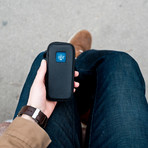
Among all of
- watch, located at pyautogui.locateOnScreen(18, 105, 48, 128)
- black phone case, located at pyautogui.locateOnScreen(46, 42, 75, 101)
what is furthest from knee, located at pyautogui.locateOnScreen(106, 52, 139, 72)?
watch, located at pyautogui.locateOnScreen(18, 105, 48, 128)

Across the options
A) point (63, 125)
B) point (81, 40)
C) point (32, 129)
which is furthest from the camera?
point (81, 40)

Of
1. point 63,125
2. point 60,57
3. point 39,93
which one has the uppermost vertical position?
point 60,57

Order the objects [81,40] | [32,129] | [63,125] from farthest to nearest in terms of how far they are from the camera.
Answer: [81,40] < [63,125] < [32,129]

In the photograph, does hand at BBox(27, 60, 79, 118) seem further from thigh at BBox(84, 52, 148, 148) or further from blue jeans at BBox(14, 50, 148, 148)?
thigh at BBox(84, 52, 148, 148)

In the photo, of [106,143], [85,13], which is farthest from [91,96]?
[85,13]

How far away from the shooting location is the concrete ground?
107cm

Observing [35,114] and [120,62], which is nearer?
[35,114]

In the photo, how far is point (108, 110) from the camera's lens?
0.62 m

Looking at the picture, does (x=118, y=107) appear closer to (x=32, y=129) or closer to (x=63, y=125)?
(x=63, y=125)

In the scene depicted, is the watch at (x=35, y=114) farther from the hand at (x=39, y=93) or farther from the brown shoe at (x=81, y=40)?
the brown shoe at (x=81, y=40)

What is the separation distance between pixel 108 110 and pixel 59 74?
0.74 ft

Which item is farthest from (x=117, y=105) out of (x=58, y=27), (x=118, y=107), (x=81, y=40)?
(x=58, y=27)

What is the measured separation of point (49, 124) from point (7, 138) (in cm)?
17

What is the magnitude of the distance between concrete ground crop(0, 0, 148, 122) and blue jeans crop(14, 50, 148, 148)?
371 mm
